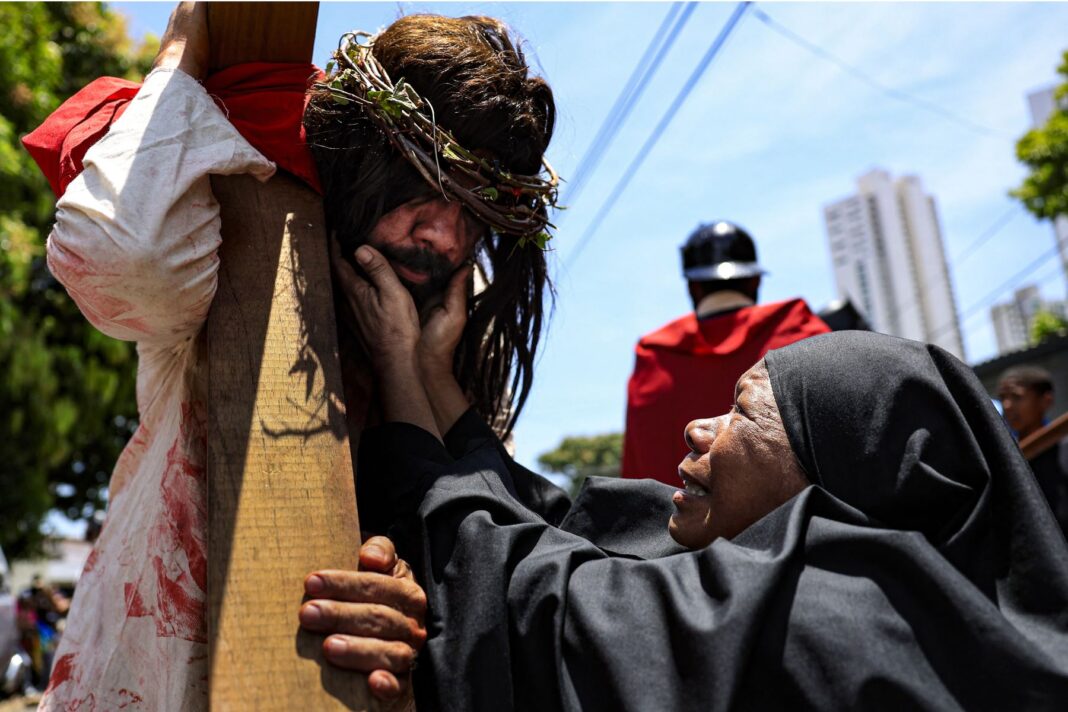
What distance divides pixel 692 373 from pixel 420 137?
287 centimetres

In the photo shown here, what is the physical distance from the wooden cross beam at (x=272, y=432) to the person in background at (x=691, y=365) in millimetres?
2754

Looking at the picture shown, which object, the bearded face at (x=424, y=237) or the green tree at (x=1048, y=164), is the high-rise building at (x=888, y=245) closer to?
the green tree at (x=1048, y=164)

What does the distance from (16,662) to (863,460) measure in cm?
452

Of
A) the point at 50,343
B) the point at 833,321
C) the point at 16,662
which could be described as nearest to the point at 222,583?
the point at 16,662

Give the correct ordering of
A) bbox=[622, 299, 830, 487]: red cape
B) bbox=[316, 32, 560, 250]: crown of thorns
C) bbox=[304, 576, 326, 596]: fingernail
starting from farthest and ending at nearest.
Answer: bbox=[622, 299, 830, 487]: red cape → bbox=[316, 32, 560, 250]: crown of thorns → bbox=[304, 576, 326, 596]: fingernail

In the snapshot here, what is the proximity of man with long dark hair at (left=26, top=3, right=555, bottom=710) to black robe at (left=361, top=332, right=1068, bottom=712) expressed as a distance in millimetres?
153

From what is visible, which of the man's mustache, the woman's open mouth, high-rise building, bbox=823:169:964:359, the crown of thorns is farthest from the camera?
high-rise building, bbox=823:169:964:359

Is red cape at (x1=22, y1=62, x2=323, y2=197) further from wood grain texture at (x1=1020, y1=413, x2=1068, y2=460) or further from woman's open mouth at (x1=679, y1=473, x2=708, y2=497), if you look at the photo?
wood grain texture at (x1=1020, y1=413, x2=1068, y2=460)

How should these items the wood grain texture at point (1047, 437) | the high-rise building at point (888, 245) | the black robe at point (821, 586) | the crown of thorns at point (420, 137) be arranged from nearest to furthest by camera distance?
the black robe at point (821, 586)
the crown of thorns at point (420, 137)
the wood grain texture at point (1047, 437)
the high-rise building at point (888, 245)

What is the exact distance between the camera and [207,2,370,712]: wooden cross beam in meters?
1.57

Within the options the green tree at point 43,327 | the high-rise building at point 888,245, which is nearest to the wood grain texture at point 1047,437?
the green tree at point 43,327

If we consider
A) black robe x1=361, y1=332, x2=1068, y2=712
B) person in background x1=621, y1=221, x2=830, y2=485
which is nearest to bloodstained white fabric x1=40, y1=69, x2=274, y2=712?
black robe x1=361, y1=332, x2=1068, y2=712

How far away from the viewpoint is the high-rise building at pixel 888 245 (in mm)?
76688

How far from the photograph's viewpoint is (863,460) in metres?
1.69
